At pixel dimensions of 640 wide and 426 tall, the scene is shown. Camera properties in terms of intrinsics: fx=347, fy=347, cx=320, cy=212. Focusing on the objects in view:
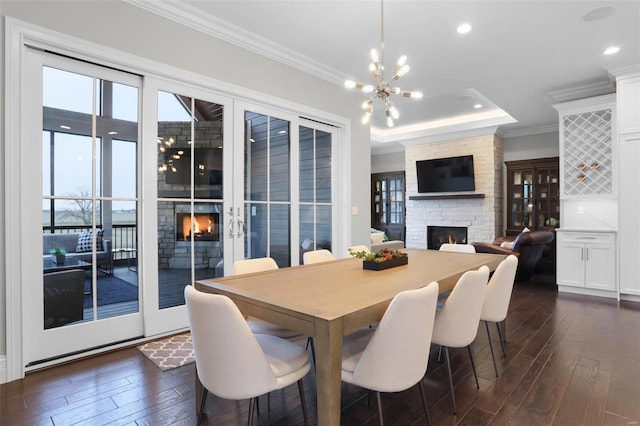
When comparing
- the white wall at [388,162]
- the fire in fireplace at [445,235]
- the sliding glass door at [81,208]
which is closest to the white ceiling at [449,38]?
the sliding glass door at [81,208]

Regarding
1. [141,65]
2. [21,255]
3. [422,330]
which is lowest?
[422,330]

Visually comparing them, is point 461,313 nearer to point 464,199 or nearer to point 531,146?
point 464,199

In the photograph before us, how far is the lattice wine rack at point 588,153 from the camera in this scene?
4.84m

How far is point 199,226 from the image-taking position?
3385 mm

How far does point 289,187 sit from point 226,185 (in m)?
0.90

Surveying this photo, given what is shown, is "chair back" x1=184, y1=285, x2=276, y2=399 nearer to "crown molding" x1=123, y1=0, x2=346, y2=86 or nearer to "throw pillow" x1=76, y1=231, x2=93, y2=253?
→ "throw pillow" x1=76, y1=231, x2=93, y2=253

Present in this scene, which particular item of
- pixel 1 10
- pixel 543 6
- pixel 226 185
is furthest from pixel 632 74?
pixel 1 10

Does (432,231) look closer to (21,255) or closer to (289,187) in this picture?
(289,187)

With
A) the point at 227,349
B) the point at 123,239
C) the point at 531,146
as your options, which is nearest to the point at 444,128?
the point at 531,146

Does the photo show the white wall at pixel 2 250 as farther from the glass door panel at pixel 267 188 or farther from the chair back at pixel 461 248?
the chair back at pixel 461 248

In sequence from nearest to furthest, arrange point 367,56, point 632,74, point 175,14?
point 175,14, point 367,56, point 632,74

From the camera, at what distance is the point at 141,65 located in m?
2.90

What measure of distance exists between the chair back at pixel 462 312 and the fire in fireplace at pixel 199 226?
91.3 inches

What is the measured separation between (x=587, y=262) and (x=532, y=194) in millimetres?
2860
